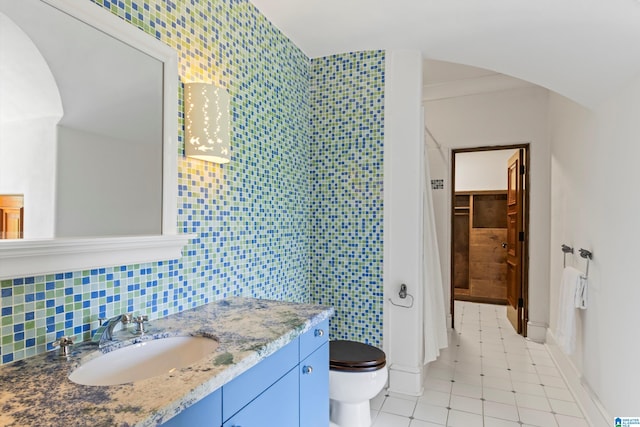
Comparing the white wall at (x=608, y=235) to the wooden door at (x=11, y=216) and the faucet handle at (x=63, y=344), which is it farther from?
the wooden door at (x=11, y=216)

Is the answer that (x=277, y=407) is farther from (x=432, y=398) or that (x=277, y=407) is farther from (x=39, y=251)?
(x=432, y=398)

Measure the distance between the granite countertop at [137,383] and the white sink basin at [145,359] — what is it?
1.1 inches

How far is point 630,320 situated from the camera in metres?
1.79

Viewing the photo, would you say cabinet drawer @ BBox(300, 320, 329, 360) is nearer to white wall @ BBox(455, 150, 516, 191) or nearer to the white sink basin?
the white sink basin

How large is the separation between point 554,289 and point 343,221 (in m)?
2.16

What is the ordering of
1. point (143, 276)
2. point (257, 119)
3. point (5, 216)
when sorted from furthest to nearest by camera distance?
1. point (257, 119)
2. point (143, 276)
3. point (5, 216)

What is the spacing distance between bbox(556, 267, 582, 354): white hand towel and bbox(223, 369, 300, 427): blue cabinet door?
2.05 meters

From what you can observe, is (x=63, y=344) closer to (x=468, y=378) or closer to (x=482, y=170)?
(x=468, y=378)

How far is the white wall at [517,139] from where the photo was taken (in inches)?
142

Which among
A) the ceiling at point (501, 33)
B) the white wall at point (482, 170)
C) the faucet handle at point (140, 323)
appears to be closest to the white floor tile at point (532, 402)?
the ceiling at point (501, 33)

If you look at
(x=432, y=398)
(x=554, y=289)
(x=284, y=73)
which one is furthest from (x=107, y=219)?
(x=554, y=289)

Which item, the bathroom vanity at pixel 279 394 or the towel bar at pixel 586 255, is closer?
the bathroom vanity at pixel 279 394

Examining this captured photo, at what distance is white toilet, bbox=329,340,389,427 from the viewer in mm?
2008

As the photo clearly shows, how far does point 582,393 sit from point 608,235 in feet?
3.66
